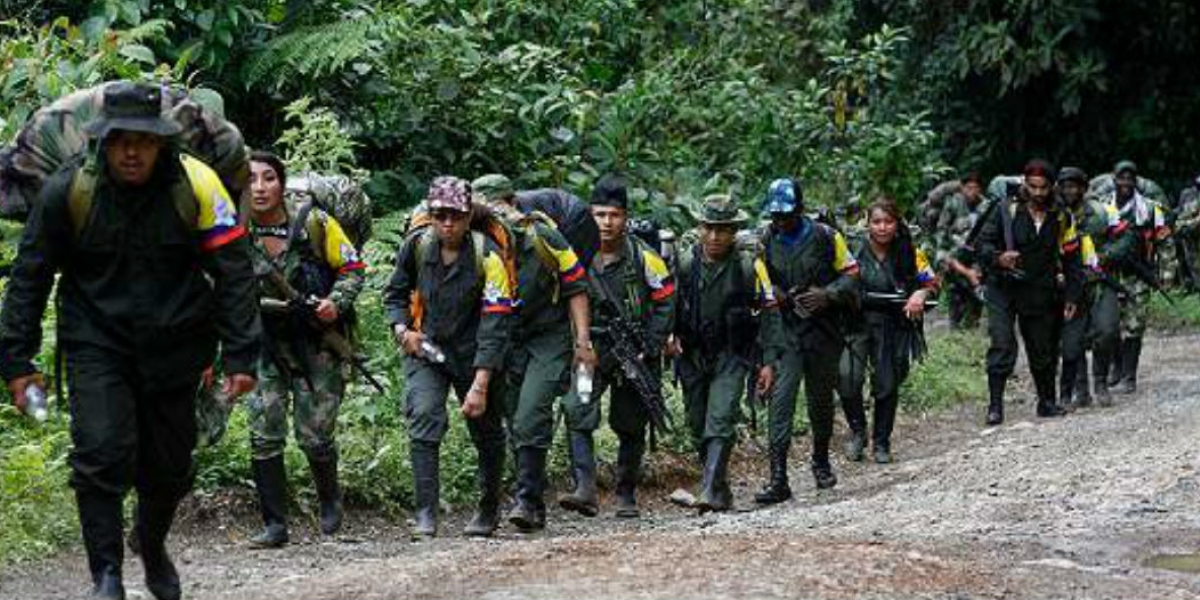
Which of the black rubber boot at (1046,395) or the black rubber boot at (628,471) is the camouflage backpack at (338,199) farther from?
the black rubber boot at (1046,395)

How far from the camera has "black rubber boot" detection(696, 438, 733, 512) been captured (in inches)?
514

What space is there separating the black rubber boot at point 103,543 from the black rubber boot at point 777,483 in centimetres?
624

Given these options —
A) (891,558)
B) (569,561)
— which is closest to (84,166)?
(569,561)

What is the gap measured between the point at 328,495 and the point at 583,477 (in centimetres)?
178

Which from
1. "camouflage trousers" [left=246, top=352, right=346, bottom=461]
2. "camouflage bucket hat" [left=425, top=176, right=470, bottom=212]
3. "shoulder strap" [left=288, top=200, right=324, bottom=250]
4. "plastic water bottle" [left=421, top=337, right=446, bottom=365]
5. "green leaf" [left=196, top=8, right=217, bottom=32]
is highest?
"green leaf" [left=196, top=8, right=217, bottom=32]

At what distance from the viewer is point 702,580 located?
324 inches

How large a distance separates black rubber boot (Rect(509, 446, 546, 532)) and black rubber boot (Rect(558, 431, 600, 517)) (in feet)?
2.32

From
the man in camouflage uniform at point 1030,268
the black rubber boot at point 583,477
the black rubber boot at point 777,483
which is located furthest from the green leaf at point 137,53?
the man in camouflage uniform at point 1030,268

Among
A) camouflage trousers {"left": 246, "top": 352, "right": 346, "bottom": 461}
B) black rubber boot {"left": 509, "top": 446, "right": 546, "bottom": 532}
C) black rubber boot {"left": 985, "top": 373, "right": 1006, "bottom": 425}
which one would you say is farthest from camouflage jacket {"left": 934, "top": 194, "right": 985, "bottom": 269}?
camouflage trousers {"left": 246, "top": 352, "right": 346, "bottom": 461}

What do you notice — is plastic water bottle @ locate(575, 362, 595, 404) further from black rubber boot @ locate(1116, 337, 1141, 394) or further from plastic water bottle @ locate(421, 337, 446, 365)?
black rubber boot @ locate(1116, 337, 1141, 394)

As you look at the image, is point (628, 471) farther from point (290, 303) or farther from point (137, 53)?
point (137, 53)

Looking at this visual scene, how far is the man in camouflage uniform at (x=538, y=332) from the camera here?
11828 millimetres

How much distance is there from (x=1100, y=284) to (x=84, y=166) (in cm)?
1298

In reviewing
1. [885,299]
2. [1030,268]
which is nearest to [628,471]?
[885,299]
